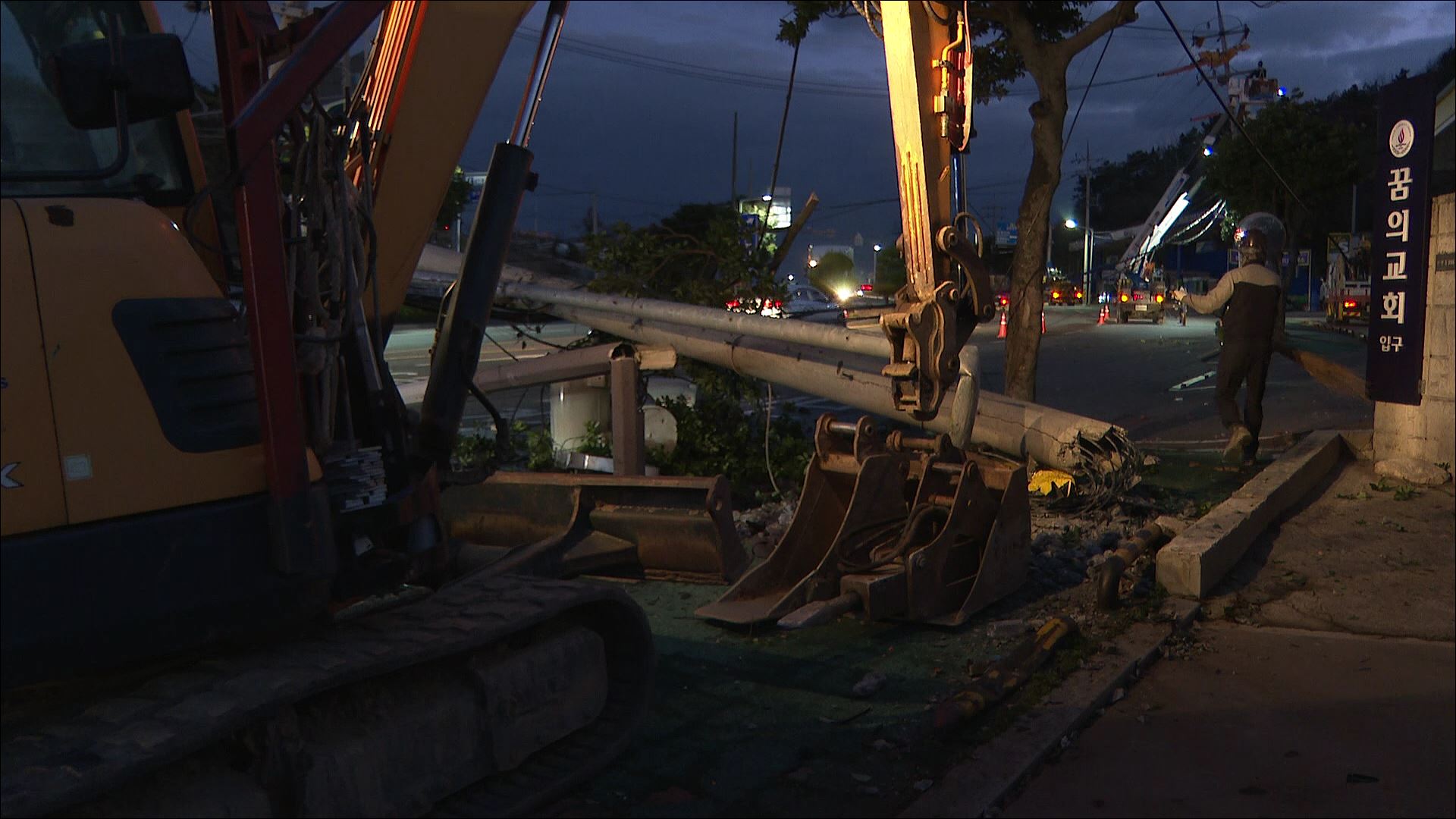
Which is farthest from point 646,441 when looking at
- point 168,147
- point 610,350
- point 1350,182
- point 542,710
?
→ point 1350,182

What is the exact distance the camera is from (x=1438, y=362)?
30.5 feet

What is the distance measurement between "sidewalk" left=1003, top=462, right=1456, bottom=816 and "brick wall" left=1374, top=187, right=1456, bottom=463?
2.07 m

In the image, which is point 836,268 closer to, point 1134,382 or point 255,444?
point 1134,382

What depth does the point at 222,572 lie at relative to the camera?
3236 millimetres

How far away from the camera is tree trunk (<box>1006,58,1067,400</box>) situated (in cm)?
1224

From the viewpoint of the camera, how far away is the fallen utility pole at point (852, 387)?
888 centimetres

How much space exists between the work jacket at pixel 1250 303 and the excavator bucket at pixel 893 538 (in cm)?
497

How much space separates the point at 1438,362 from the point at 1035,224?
13.5 ft

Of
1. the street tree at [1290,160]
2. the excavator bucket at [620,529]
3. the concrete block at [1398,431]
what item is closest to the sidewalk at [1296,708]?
the concrete block at [1398,431]

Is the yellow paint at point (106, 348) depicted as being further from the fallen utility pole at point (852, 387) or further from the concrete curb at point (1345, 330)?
the concrete curb at point (1345, 330)

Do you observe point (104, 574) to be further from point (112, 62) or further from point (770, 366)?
point (770, 366)

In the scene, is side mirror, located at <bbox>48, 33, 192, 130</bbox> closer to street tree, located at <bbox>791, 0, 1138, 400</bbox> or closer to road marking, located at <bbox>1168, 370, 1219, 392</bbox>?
street tree, located at <bbox>791, 0, 1138, 400</bbox>

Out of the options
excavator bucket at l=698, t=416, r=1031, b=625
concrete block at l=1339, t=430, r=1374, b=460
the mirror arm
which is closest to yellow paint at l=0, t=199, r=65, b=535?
the mirror arm

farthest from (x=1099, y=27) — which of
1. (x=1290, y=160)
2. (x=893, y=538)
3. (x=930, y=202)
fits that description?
(x=1290, y=160)
